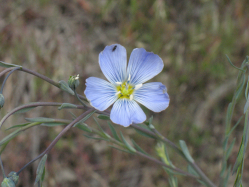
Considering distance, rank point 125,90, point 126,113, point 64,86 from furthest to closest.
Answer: point 125,90 → point 126,113 → point 64,86

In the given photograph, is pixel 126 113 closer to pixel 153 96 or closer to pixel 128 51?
pixel 153 96

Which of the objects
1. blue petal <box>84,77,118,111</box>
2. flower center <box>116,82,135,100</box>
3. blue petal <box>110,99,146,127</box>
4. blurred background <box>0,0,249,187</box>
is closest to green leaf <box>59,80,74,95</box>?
blue petal <box>84,77,118,111</box>

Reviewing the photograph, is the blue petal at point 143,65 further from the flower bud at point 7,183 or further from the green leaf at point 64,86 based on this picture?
the flower bud at point 7,183

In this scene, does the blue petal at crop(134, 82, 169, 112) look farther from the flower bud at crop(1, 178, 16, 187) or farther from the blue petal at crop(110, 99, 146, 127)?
the flower bud at crop(1, 178, 16, 187)

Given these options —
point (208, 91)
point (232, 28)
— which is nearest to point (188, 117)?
point (208, 91)

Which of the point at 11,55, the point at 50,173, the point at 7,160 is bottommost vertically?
the point at 50,173

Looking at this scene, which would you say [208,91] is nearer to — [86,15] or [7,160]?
[86,15]

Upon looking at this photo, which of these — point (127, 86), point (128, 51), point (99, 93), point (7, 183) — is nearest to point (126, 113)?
point (99, 93)
